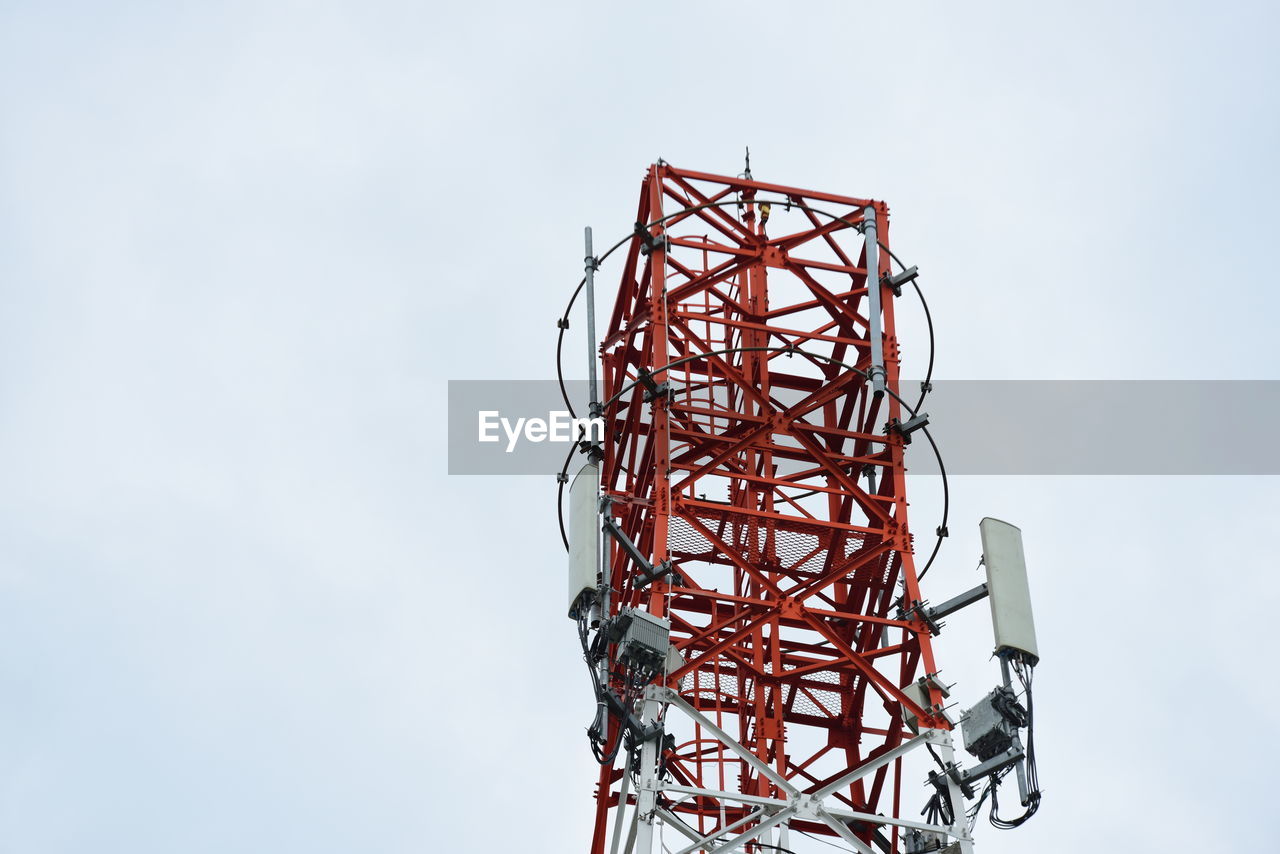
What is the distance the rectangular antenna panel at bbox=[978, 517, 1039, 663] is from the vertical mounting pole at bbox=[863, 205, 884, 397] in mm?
3188

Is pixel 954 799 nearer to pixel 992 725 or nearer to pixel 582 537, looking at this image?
pixel 992 725

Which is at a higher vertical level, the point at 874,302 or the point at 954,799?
the point at 874,302

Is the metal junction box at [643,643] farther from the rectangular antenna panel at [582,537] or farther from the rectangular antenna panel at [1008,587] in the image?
the rectangular antenna panel at [1008,587]

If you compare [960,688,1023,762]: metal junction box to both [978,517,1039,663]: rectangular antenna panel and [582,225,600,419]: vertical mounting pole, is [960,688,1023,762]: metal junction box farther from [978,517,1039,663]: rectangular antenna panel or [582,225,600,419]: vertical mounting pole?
[582,225,600,419]: vertical mounting pole

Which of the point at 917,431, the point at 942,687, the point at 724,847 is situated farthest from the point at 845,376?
the point at 724,847

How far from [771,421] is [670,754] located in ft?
21.5

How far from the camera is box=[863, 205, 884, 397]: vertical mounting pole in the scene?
36241 mm

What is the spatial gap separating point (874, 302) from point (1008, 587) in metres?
6.07

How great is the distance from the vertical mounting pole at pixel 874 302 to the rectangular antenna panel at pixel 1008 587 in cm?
319

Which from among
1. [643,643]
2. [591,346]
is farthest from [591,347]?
[643,643]

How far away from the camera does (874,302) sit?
37.4m

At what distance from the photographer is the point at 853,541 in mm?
39188

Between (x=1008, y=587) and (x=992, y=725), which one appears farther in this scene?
(x=1008, y=587)

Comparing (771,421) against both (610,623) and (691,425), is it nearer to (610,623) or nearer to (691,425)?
(691,425)
